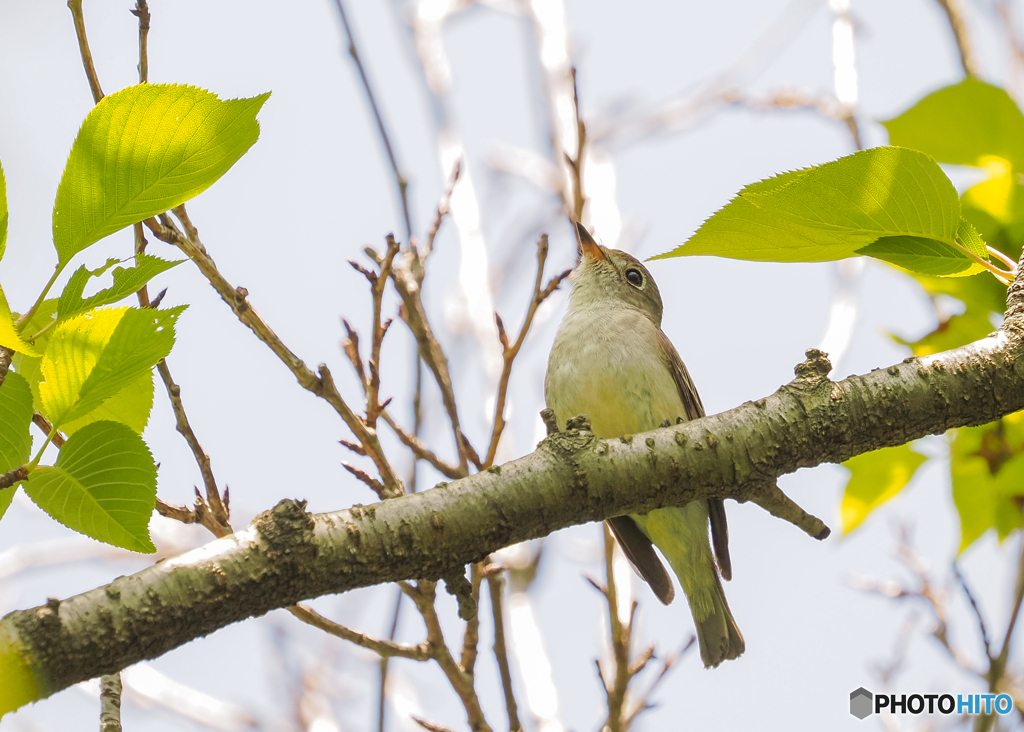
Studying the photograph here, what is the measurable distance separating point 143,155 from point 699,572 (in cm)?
331

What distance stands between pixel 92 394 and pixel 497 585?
1.60m

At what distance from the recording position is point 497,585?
9.07ft

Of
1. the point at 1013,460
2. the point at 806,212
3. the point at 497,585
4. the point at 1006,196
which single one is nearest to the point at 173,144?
the point at 806,212

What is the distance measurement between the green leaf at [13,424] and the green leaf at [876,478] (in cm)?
258

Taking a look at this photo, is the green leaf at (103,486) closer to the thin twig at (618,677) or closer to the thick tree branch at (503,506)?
the thick tree branch at (503,506)

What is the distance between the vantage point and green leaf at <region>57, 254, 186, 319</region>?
1.58 m

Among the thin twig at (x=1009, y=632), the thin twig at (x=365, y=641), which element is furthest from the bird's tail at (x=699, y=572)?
the thin twig at (x=365, y=641)

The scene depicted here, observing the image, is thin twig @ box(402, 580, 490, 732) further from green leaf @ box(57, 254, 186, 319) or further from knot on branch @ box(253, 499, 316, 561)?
green leaf @ box(57, 254, 186, 319)

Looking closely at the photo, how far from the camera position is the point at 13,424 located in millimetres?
1491

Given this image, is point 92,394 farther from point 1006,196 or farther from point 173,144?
point 1006,196

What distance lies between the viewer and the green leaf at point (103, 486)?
151 cm

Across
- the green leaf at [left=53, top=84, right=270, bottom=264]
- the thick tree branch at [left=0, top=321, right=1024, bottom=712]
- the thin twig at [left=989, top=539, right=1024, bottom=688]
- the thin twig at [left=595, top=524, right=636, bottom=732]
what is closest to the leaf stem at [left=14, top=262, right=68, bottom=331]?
the green leaf at [left=53, top=84, right=270, bottom=264]

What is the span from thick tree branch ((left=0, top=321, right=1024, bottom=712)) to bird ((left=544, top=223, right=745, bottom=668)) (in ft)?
5.72

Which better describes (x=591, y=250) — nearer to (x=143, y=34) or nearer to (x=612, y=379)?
(x=612, y=379)
